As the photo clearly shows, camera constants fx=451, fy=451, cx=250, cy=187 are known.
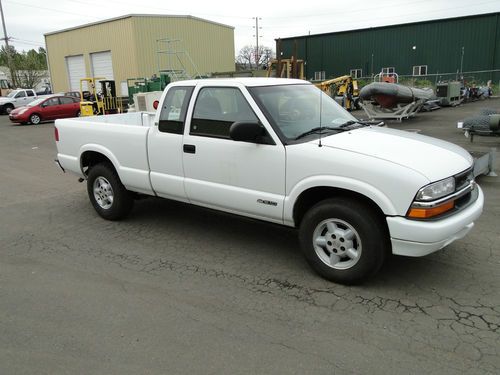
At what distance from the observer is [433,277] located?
4211 millimetres

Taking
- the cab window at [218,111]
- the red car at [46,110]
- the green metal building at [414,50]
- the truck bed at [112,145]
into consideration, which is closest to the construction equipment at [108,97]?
the red car at [46,110]

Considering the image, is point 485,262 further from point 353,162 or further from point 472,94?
point 472,94

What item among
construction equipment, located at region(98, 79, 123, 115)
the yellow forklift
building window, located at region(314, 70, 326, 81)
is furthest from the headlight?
building window, located at region(314, 70, 326, 81)

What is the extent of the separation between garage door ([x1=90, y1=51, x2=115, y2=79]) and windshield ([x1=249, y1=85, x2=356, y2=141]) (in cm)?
3422

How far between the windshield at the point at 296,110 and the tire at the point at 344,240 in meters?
0.82

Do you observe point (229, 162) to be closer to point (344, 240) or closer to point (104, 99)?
point (344, 240)

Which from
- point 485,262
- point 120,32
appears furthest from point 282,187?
point 120,32

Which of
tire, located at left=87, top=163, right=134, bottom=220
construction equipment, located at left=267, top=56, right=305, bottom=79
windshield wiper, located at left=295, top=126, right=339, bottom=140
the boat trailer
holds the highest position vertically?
construction equipment, located at left=267, top=56, right=305, bottom=79

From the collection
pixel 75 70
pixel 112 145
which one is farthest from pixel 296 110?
pixel 75 70

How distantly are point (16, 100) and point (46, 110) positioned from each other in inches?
475

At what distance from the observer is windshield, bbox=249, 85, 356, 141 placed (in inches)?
174

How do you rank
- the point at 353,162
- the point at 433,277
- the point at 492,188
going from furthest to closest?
1. the point at 492,188
2. the point at 433,277
3. the point at 353,162

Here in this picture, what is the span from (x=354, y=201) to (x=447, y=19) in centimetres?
4154

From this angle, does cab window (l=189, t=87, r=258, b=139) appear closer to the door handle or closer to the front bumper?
the door handle
